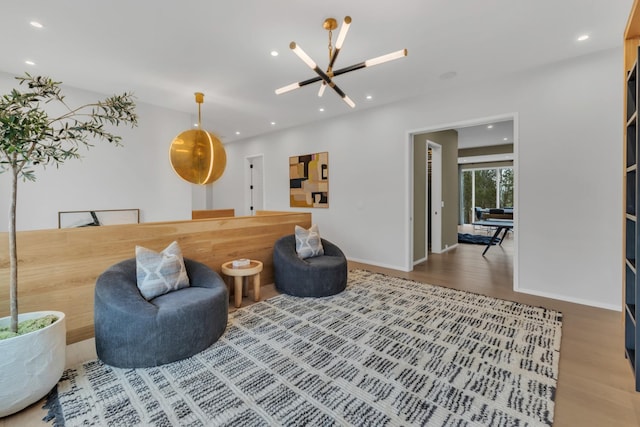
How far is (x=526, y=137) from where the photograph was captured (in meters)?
3.71

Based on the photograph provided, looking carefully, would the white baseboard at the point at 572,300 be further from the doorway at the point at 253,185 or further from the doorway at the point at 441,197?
the doorway at the point at 253,185

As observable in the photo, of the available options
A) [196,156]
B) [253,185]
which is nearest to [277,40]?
[196,156]

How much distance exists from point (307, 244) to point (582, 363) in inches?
114

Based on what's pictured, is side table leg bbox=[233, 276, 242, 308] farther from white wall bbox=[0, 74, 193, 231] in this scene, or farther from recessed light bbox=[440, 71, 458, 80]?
recessed light bbox=[440, 71, 458, 80]

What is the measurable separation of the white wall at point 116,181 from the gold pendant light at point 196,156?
107 cm

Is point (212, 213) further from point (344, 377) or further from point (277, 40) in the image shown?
point (344, 377)

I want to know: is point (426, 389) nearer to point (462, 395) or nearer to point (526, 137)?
point (462, 395)

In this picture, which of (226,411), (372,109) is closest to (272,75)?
(372,109)

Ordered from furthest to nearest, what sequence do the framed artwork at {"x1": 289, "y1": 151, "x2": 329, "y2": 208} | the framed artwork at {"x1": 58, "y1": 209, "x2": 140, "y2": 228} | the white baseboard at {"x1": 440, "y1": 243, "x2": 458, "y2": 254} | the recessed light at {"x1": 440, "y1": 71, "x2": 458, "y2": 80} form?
1. the white baseboard at {"x1": 440, "y1": 243, "x2": 458, "y2": 254}
2. the framed artwork at {"x1": 289, "y1": 151, "x2": 329, "y2": 208}
3. the framed artwork at {"x1": 58, "y1": 209, "x2": 140, "y2": 228}
4. the recessed light at {"x1": 440, "y1": 71, "x2": 458, "y2": 80}

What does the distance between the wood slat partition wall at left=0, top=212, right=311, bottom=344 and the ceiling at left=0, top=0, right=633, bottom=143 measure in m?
1.92

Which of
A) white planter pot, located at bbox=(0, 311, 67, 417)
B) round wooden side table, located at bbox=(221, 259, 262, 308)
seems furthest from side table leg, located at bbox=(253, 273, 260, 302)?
white planter pot, located at bbox=(0, 311, 67, 417)

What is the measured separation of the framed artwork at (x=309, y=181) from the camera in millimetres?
6023

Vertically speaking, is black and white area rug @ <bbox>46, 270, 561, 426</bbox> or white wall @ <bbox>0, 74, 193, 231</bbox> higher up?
white wall @ <bbox>0, 74, 193, 231</bbox>

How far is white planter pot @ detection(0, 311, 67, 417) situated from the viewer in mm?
1612
